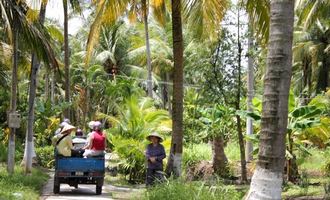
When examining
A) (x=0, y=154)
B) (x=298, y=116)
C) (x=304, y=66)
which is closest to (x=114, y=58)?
(x=304, y=66)

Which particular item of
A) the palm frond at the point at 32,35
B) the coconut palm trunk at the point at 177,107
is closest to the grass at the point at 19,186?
the palm frond at the point at 32,35

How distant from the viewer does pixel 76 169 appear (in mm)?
13883

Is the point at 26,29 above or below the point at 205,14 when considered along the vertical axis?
below

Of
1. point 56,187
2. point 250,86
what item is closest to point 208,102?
point 250,86

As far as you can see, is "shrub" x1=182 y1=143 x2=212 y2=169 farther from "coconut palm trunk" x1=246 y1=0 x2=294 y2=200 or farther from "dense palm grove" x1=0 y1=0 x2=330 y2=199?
"coconut palm trunk" x1=246 y1=0 x2=294 y2=200

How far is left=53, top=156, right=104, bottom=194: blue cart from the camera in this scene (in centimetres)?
1383

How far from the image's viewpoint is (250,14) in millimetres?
14570

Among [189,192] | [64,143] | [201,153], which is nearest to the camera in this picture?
[189,192]

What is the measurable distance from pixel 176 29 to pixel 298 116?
14.8 ft

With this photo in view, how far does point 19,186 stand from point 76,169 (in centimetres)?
139

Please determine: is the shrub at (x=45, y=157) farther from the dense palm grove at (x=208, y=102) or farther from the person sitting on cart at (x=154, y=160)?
the person sitting on cart at (x=154, y=160)

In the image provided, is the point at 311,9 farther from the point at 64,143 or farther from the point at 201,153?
the point at 64,143

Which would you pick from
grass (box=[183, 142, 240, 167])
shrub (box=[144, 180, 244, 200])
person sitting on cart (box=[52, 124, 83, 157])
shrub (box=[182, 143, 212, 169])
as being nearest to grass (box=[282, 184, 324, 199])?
shrub (box=[144, 180, 244, 200])

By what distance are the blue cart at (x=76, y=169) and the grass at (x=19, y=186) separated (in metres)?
0.64
